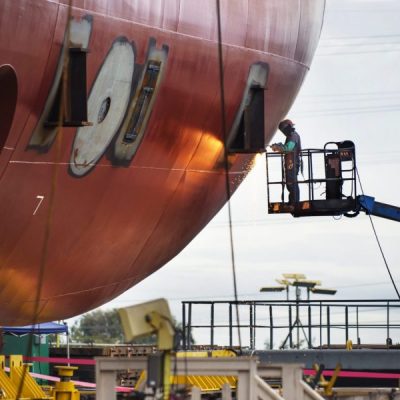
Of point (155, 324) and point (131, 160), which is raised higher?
point (131, 160)

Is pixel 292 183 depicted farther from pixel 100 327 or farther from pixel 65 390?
pixel 100 327

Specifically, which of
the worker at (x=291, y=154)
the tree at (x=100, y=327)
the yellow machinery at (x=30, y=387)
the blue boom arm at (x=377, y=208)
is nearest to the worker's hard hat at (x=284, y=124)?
the worker at (x=291, y=154)

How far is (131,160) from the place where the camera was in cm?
1858

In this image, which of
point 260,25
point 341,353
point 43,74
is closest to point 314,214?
point 341,353

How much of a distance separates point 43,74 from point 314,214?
9104 millimetres

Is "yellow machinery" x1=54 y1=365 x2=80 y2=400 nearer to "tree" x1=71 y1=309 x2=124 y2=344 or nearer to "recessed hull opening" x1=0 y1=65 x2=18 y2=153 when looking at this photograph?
"recessed hull opening" x1=0 y1=65 x2=18 y2=153

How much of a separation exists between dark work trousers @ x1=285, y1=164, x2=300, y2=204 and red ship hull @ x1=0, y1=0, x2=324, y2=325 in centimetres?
202

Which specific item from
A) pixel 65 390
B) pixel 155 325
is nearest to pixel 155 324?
pixel 155 325

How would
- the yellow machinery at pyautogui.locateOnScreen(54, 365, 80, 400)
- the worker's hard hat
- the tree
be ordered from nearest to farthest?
the yellow machinery at pyautogui.locateOnScreen(54, 365, 80, 400) < the worker's hard hat < the tree

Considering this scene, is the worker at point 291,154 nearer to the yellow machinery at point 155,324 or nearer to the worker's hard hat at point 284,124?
the worker's hard hat at point 284,124

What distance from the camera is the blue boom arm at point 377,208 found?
25281mm

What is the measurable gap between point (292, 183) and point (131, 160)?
20.0 feet

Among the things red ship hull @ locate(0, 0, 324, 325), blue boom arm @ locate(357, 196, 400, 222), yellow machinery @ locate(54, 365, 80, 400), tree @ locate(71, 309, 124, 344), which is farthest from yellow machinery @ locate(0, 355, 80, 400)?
tree @ locate(71, 309, 124, 344)

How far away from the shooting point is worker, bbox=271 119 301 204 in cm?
2338
